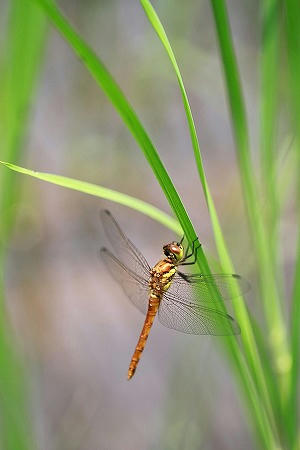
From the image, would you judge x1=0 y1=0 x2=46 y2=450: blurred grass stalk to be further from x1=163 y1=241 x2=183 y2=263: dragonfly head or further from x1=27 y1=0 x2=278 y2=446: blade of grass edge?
x1=163 y1=241 x2=183 y2=263: dragonfly head

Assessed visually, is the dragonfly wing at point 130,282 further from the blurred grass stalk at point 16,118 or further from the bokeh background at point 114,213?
the bokeh background at point 114,213

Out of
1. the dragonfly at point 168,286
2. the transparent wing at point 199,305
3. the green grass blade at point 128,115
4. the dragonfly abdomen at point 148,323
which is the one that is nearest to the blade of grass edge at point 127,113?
the green grass blade at point 128,115

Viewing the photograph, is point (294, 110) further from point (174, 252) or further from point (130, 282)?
point (130, 282)

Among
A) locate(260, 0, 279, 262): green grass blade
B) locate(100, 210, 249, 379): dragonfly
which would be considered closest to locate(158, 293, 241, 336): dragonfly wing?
locate(100, 210, 249, 379): dragonfly

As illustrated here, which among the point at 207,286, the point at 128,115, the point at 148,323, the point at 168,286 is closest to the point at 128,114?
the point at 128,115

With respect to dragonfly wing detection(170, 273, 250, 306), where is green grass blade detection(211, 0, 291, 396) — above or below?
above

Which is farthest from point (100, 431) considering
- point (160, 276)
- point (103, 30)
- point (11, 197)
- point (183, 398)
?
point (103, 30)
